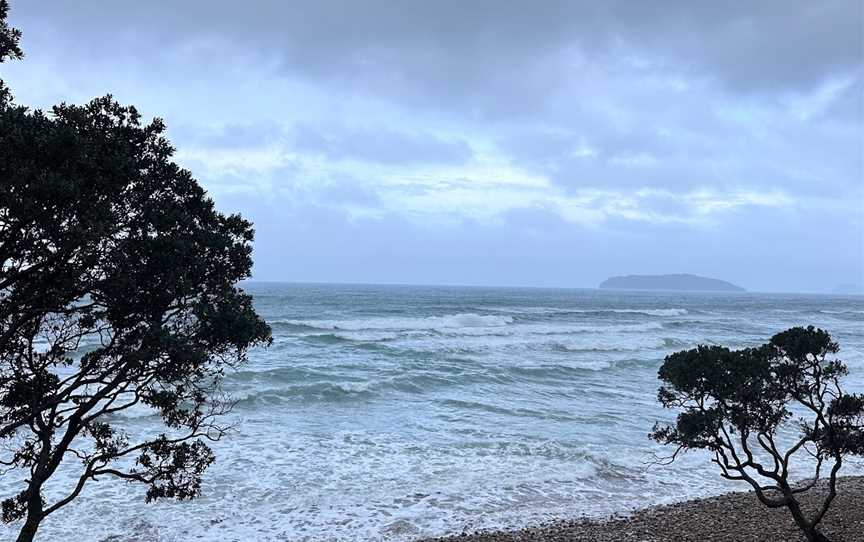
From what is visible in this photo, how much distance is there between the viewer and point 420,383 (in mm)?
30297

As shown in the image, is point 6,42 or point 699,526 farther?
point 699,526

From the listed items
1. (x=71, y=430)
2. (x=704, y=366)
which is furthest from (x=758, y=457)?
(x=71, y=430)

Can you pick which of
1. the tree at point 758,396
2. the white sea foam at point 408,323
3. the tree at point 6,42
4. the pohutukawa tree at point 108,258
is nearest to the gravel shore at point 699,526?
the tree at point 758,396

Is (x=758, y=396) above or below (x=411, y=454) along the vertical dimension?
above

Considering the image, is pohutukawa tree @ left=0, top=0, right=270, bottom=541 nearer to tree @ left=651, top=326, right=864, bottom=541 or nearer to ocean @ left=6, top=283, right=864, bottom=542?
ocean @ left=6, top=283, right=864, bottom=542

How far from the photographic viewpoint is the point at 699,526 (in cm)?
1179

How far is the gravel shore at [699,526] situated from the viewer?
11086 millimetres

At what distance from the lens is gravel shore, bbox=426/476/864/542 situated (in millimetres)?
11086

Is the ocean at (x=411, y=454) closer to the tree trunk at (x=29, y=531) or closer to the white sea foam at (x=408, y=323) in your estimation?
the tree trunk at (x=29, y=531)

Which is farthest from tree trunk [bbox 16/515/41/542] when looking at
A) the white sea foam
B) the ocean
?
the white sea foam

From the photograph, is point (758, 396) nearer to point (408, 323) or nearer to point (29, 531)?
point (29, 531)

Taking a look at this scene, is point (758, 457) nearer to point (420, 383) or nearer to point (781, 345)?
point (781, 345)

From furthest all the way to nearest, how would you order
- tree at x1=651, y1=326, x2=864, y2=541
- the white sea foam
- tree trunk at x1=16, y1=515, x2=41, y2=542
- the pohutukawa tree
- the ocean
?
the white sea foam
the ocean
tree at x1=651, y1=326, x2=864, y2=541
tree trunk at x1=16, y1=515, x2=41, y2=542
the pohutukawa tree

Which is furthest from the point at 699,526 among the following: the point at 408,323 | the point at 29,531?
the point at 408,323
